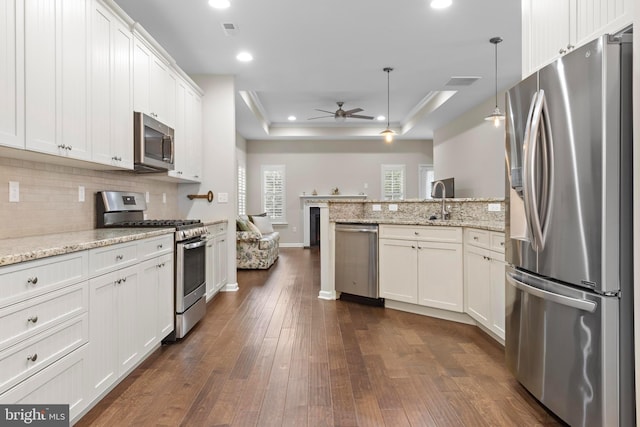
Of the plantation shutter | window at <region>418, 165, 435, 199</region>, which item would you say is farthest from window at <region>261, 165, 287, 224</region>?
window at <region>418, 165, 435, 199</region>

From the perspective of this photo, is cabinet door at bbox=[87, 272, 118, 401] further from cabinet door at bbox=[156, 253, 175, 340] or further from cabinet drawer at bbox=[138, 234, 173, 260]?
cabinet door at bbox=[156, 253, 175, 340]

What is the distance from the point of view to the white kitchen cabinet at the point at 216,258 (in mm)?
4057

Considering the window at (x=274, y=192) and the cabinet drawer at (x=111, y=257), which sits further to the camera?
the window at (x=274, y=192)

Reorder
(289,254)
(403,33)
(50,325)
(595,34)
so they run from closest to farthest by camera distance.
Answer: (50,325) → (595,34) → (403,33) → (289,254)

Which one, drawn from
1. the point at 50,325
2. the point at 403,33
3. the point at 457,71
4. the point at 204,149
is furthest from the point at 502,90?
the point at 50,325

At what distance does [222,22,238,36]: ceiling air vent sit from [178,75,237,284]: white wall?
A: 119 cm

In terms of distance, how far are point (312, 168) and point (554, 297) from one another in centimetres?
842

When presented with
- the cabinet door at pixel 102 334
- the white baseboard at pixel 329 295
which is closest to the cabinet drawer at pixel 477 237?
the white baseboard at pixel 329 295

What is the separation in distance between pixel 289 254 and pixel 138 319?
616cm

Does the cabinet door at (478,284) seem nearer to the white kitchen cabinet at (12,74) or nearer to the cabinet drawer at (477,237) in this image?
the cabinet drawer at (477,237)

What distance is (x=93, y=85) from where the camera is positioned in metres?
2.45

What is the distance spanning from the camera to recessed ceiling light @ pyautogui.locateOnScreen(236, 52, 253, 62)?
4.31 meters

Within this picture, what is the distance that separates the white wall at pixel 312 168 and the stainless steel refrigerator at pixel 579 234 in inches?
313

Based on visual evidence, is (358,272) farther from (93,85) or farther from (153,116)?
(93,85)
